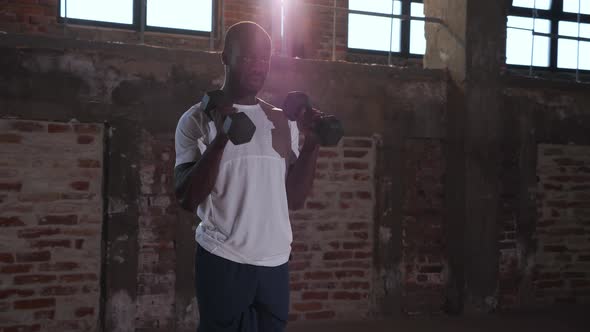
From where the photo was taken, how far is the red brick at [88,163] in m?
3.75

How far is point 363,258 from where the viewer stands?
4461 mm

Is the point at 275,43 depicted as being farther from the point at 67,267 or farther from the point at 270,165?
the point at 270,165

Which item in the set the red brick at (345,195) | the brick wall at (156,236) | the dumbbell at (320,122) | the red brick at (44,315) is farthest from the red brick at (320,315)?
the dumbbell at (320,122)

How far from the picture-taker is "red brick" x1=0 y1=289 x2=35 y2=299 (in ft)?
11.7

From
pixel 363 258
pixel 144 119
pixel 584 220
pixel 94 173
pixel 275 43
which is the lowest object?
pixel 363 258

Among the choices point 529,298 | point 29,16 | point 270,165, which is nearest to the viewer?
point 270,165

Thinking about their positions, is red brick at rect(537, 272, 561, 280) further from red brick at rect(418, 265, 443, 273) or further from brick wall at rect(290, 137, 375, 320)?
brick wall at rect(290, 137, 375, 320)

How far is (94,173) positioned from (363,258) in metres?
2.26

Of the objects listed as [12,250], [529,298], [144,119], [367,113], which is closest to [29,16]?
[144,119]

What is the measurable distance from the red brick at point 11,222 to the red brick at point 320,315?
226cm

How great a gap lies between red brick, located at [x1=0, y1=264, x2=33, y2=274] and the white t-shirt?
2.08 metres

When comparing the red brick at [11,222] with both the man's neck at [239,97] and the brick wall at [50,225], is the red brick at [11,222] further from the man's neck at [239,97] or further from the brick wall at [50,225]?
the man's neck at [239,97]

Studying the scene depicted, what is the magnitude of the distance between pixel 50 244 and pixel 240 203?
2.23 m

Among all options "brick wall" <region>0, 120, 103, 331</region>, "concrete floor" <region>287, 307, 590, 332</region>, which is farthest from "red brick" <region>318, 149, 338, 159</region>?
"brick wall" <region>0, 120, 103, 331</region>
